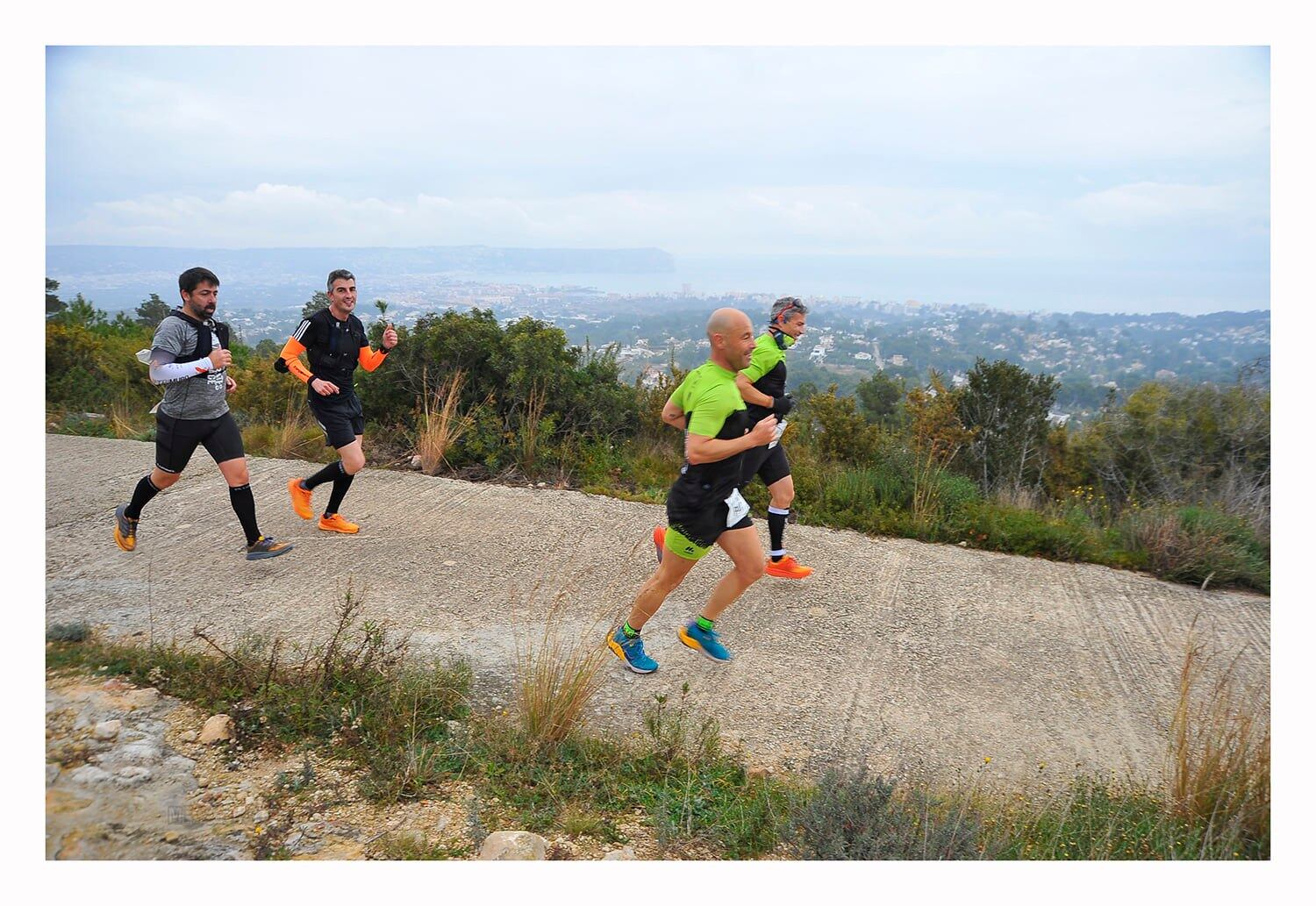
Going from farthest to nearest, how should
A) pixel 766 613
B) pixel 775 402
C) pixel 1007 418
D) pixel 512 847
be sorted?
1. pixel 1007 418
2. pixel 766 613
3. pixel 775 402
4. pixel 512 847

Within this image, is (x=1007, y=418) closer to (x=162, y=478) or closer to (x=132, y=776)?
(x=162, y=478)

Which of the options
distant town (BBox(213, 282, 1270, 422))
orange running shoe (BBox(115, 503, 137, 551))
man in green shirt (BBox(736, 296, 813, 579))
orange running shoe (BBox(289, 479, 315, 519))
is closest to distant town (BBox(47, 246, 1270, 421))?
distant town (BBox(213, 282, 1270, 422))

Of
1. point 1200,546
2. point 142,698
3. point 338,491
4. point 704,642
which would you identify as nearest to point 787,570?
point 704,642

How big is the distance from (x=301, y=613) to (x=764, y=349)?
306 centimetres

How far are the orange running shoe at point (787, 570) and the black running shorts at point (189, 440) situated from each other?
3533mm

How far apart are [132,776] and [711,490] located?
8.58 ft

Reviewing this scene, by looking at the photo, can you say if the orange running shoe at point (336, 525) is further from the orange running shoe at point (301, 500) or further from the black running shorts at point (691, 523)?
the black running shorts at point (691, 523)

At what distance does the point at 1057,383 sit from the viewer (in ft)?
33.4

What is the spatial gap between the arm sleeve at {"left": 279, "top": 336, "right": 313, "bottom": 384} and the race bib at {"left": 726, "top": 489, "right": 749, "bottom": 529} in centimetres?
309

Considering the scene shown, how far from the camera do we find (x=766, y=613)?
16.2 ft

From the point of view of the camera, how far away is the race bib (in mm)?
4004

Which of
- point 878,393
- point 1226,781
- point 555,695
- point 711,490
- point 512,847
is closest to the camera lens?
point 512,847

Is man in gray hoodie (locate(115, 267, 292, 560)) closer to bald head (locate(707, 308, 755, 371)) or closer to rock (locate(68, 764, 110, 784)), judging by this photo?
rock (locate(68, 764, 110, 784))

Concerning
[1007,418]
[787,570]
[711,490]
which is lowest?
[787,570]
